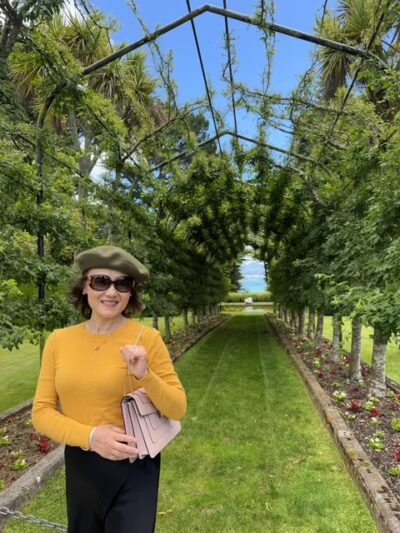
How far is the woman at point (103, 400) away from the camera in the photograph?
1289 mm

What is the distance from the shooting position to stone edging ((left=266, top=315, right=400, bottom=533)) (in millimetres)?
2404

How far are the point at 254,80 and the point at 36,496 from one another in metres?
5.34

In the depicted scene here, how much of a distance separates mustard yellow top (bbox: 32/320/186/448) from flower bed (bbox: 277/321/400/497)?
7.41ft

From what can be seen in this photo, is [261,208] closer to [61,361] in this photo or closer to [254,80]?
[254,80]

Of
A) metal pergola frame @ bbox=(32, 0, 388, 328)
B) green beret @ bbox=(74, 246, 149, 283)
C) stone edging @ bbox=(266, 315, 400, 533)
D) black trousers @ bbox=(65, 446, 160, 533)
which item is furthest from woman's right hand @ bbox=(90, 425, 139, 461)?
metal pergola frame @ bbox=(32, 0, 388, 328)

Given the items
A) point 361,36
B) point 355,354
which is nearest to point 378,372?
point 355,354

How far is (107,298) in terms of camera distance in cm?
139

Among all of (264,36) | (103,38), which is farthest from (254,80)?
(103,38)

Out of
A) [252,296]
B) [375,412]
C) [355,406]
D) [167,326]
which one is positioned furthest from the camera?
[252,296]

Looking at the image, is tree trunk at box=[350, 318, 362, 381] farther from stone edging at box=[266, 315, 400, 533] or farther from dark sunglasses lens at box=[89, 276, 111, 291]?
dark sunglasses lens at box=[89, 276, 111, 291]

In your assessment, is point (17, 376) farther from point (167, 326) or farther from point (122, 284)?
point (122, 284)

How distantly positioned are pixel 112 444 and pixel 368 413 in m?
3.83

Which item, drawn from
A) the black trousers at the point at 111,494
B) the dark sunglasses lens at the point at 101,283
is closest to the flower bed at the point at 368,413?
the black trousers at the point at 111,494

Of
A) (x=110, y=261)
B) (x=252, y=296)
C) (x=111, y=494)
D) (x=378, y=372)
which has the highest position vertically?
Answer: (x=252, y=296)
